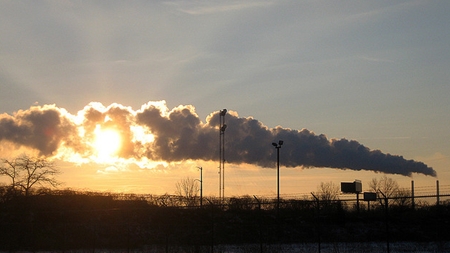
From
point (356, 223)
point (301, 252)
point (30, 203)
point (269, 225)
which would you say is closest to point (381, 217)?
point (356, 223)

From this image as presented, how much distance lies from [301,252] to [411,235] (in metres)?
17.4

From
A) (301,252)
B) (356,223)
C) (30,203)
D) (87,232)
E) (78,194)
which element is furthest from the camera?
(78,194)

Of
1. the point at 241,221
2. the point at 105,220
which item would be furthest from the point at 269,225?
the point at 105,220

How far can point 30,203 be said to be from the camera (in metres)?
55.1

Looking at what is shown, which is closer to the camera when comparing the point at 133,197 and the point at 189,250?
the point at 189,250

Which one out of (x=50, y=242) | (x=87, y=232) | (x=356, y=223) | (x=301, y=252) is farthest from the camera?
(x=356, y=223)

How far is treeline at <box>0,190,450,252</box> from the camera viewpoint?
44.4 metres

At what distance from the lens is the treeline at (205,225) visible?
4438 cm

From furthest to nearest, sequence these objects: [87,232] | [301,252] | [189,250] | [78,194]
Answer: [78,194] < [87,232] < [301,252] < [189,250]

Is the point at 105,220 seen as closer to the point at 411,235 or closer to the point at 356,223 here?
the point at 356,223

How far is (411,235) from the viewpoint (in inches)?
1826

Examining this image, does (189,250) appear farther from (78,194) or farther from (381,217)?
(78,194)

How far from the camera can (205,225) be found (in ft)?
163

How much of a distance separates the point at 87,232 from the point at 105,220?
15.3ft
